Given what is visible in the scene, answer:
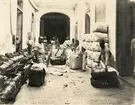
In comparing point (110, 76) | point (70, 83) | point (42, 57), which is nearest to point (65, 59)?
point (42, 57)

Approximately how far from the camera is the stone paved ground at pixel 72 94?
2.24 meters

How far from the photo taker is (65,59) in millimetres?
5262

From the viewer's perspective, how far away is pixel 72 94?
2574mm

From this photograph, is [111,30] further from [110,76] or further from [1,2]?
[1,2]

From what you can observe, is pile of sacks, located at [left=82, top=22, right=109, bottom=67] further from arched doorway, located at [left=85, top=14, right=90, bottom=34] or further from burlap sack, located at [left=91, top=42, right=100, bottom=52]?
arched doorway, located at [left=85, top=14, right=90, bottom=34]

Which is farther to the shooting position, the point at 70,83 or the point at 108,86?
the point at 70,83

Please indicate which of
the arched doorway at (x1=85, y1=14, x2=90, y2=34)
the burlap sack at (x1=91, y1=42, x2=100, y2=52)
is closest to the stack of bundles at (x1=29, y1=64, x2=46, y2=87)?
the burlap sack at (x1=91, y1=42, x2=100, y2=52)

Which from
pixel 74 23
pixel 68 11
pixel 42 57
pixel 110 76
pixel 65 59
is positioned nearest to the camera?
pixel 110 76

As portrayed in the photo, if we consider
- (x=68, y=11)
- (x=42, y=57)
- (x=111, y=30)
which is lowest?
(x=42, y=57)

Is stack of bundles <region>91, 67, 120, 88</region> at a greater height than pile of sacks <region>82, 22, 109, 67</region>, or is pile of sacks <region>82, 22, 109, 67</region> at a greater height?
pile of sacks <region>82, 22, 109, 67</region>

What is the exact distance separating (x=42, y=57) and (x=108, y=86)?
2.05 m

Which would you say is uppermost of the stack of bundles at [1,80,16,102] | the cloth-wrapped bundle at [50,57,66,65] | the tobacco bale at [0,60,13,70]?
the tobacco bale at [0,60,13,70]

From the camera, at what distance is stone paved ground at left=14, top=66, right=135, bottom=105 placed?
2244 mm

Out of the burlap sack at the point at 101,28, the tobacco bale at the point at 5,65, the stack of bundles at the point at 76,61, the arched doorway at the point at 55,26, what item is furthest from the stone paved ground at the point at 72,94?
the arched doorway at the point at 55,26
